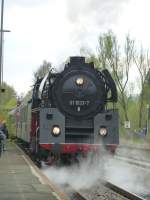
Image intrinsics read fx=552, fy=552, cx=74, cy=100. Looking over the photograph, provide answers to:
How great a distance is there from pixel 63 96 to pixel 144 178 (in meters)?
3.38

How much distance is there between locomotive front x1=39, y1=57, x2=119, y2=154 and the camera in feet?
51.9

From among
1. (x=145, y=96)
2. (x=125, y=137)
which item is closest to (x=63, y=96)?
(x=125, y=137)

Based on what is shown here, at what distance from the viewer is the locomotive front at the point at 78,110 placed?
15828 mm

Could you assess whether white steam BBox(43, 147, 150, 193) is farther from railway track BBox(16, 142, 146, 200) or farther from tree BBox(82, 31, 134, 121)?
tree BBox(82, 31, 134, 121)

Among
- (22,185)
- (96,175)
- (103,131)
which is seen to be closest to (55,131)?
(103,131)

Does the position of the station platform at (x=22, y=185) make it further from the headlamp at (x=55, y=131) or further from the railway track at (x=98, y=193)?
the headlamp at (x=55, y=131)

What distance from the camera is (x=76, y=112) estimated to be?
16469mm

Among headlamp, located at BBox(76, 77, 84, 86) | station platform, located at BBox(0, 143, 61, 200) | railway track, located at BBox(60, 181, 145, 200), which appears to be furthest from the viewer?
headlamp, located at BBox(76, 77, 84, 86)

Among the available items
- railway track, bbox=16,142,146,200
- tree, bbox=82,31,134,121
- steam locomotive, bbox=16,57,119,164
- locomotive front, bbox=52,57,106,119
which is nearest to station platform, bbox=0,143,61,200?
railway track, bbox=16,142,146,200

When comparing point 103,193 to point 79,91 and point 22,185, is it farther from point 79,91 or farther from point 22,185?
point 79,91

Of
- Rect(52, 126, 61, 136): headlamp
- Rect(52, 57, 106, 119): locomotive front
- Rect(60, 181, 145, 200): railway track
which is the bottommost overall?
Rect(60, 181, 145, 200): railway track

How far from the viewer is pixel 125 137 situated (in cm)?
4888

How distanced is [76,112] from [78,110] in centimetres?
8

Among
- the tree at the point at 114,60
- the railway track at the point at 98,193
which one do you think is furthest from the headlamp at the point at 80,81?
the tree at the point at 114,60
